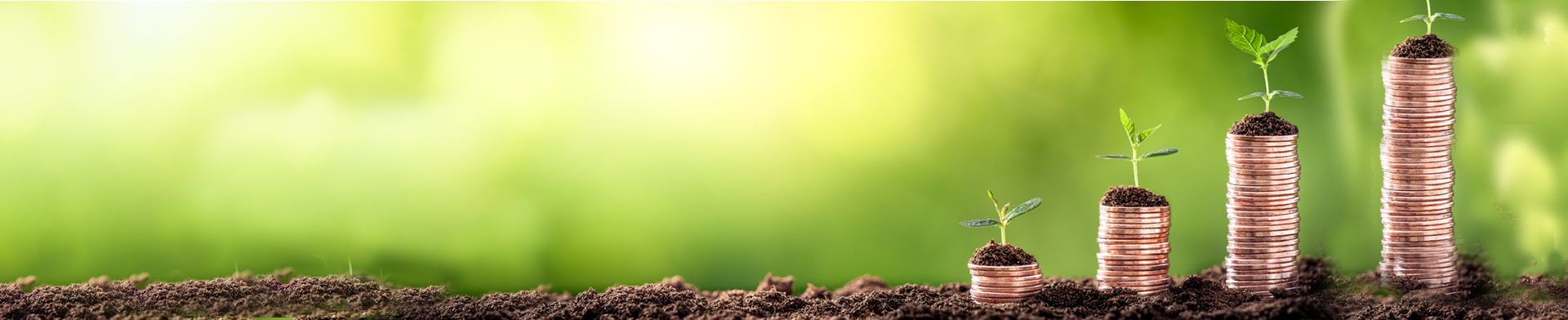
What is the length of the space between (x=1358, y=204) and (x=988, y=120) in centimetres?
152

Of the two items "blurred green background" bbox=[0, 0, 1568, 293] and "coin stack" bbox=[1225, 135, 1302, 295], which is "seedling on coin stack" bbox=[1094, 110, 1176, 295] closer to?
"coin stack" bbox=[1225, 135, 1302, 295]

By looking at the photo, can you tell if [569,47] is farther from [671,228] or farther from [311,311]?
[311,311]

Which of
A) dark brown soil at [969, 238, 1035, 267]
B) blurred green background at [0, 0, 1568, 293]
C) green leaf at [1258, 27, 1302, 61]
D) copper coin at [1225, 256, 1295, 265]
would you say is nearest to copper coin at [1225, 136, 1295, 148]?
green leaf at [1258, 27, 1302, 61]

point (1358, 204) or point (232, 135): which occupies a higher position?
point (232, 135)

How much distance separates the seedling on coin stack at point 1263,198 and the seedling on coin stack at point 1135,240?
0.24 metres

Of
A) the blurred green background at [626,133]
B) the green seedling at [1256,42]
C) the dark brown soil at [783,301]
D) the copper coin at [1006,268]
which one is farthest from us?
the blurred green background at [626,133]

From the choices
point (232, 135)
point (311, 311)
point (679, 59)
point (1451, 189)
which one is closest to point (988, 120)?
point (679, 59)

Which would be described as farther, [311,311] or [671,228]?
[671,228]

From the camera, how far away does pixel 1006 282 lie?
3527 millimetres

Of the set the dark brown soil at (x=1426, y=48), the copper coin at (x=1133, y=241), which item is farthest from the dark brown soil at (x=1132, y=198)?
the dark brown soil at (x=1426, y=48)

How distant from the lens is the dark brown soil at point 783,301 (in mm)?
3221

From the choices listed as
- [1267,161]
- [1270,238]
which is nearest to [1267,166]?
[1267,161]

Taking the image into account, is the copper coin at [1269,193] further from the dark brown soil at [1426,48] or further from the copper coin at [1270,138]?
the dark brown soil at [1426,48]

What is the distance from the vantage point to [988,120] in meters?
4.45
